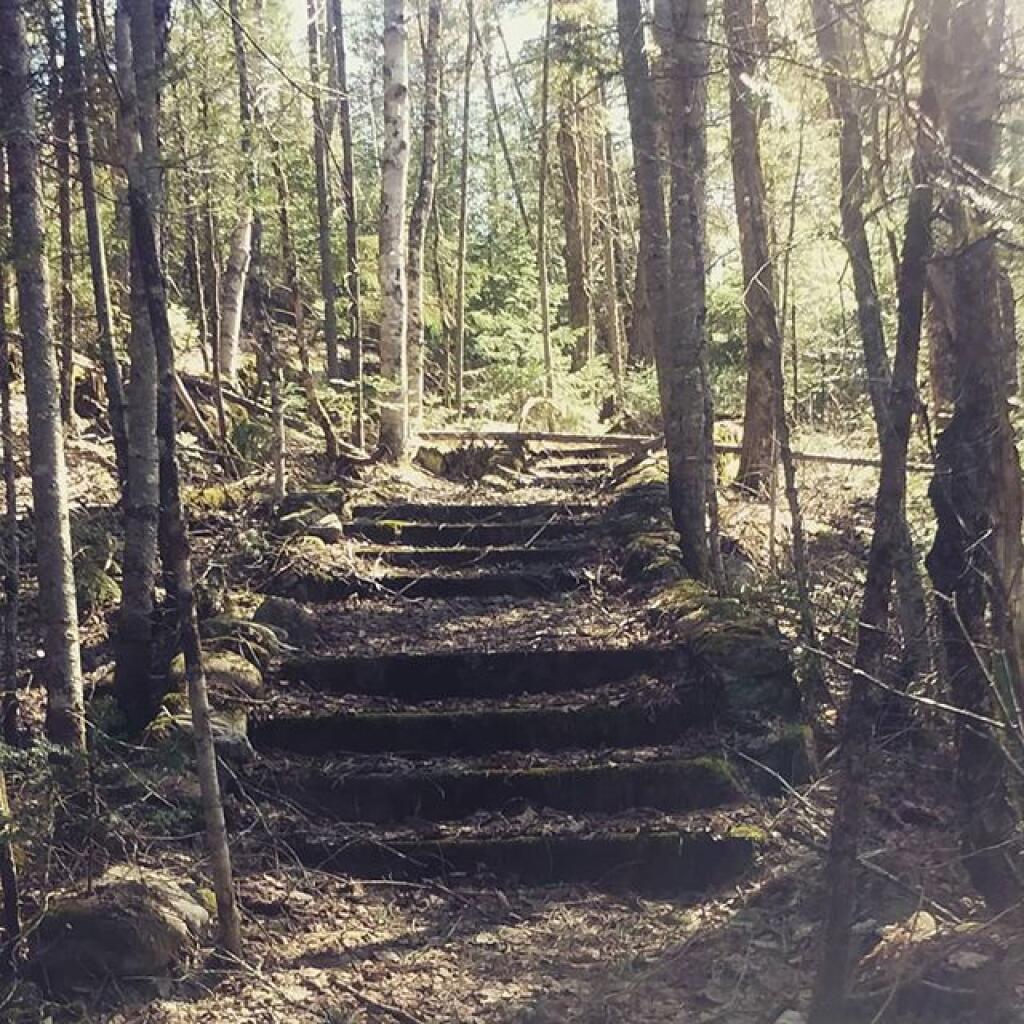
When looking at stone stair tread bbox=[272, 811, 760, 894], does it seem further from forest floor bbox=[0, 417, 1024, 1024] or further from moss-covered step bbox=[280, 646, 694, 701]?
moss-covered step bbox=[280, 646, 694, 701]

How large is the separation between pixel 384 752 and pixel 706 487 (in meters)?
3.44

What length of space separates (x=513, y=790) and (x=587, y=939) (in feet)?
4.31

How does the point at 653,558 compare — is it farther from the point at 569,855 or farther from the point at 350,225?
the point at 350,225

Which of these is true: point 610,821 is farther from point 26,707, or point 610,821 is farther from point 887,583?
point 26,707

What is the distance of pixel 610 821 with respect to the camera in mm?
6125

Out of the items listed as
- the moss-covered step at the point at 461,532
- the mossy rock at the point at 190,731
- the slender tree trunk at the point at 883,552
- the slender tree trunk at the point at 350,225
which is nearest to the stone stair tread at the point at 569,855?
the mossy rock at the point at 190,731

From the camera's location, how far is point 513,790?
20.9 feet

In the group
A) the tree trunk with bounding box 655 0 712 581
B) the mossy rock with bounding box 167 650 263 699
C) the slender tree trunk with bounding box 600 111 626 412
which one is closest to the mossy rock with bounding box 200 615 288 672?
the mossy rock with bounding box 167 650 263 699

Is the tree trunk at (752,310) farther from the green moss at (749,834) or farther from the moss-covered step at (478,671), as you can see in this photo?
the green moss at (749,834)

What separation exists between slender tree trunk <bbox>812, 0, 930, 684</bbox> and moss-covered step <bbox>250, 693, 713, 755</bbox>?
1.52 metres

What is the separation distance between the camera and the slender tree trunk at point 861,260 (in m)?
3.85

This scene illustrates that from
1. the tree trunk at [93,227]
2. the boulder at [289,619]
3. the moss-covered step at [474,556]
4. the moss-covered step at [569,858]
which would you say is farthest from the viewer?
the moss-covered step at [474,556]

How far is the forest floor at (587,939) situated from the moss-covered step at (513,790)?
0.66 feet

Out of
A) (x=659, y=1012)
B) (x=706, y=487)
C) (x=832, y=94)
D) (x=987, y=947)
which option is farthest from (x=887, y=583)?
(x=706, y=487)
